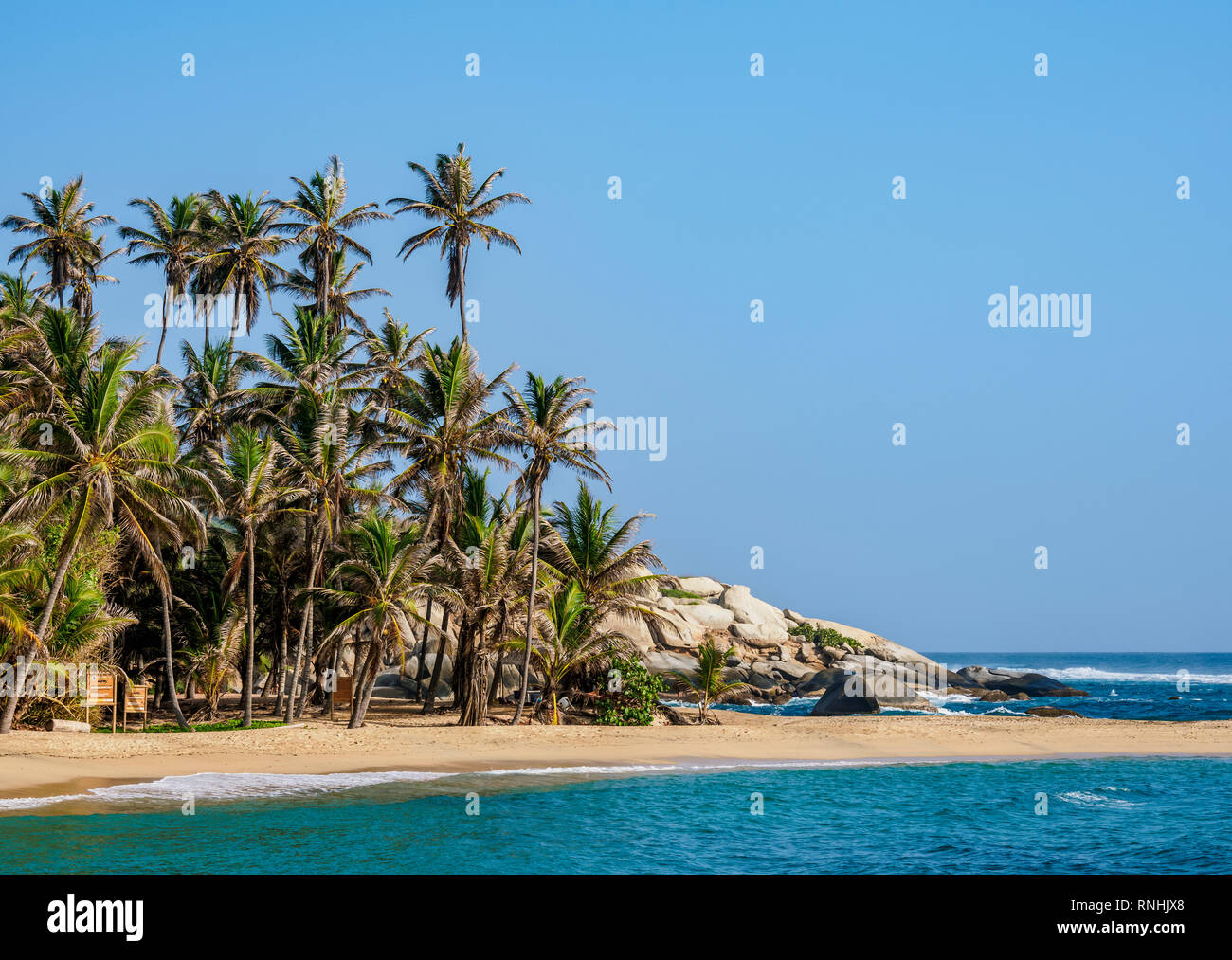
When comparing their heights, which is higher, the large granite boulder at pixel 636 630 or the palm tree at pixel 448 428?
the palm tree at pixel 448 428

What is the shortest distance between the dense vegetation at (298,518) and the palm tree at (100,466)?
0.07 m

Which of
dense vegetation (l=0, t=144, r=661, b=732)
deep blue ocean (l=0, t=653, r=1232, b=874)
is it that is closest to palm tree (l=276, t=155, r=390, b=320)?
dense vegetation (l=0, t=144, r=661, b=732)

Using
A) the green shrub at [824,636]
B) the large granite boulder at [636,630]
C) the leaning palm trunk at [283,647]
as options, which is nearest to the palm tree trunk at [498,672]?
the leaning palm trunk at [283,647]

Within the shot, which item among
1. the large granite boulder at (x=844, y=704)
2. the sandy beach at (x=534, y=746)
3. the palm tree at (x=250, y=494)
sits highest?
the palm tree at (x=250, y=494)

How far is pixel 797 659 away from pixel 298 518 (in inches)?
1733

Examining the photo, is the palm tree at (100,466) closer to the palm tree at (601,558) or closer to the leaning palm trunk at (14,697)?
the leaning palm trunk at (14,697)

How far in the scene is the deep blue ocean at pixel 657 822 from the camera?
15.4 m

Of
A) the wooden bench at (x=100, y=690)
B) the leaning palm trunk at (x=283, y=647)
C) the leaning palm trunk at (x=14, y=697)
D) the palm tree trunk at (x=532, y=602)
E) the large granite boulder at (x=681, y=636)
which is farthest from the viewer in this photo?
the large granite boulder at (x=681, y=636)

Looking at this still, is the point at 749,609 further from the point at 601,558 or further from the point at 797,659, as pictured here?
the point at 601,558

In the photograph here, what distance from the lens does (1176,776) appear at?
79.6 feet

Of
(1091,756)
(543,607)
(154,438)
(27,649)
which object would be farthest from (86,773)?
(1091,756)
